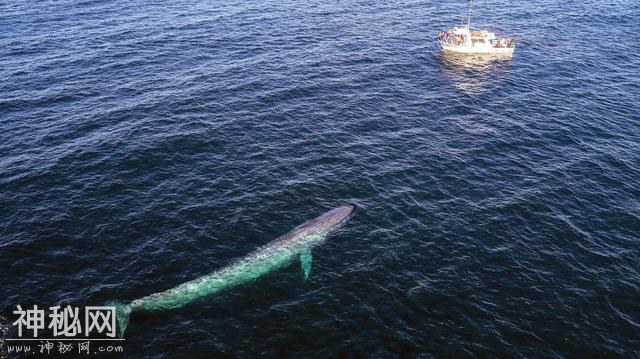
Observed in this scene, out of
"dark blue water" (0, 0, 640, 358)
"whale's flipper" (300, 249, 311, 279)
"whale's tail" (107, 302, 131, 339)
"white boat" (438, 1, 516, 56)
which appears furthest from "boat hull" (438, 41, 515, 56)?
"whale's tail" (107, 302, 131, 339)

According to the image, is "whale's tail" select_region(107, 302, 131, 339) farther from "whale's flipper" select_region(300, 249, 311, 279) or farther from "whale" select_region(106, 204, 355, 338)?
"whale's flipper" select_region(300, 249, 311, 279)

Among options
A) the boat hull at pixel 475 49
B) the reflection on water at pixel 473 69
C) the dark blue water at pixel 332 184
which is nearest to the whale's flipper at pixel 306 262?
the dark blue water at pixel 332 184

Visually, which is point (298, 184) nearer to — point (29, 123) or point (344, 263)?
point (344, 263)

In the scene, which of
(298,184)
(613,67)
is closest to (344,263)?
(298,184)

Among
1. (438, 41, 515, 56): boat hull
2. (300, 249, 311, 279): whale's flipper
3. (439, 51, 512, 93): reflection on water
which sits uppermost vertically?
(438, 41, 515, 56): boat hull

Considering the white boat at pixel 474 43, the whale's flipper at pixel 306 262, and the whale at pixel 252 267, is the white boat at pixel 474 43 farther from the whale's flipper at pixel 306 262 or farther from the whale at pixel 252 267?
the whale's flipper at pixel 306 262
